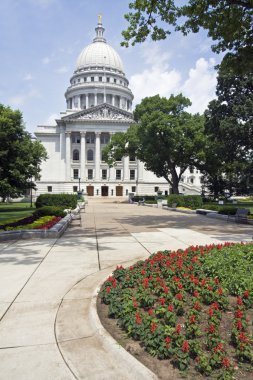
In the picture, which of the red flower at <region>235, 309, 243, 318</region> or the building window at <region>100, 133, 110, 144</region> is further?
the building window at <region>100, 133, 110, 144</region>

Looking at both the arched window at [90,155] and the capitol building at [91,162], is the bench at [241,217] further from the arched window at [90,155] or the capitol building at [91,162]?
the arched window at [90,155]

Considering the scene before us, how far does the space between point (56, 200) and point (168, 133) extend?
877 inches

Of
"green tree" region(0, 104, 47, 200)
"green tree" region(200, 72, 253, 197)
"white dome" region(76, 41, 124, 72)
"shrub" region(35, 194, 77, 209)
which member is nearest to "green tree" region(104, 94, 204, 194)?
"green tree" region(200, 72, 253, 197)

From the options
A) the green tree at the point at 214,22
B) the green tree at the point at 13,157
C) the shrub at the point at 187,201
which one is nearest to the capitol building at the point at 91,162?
the shrub at the point at 187,201

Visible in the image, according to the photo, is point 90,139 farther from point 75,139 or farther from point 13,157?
point 13,157

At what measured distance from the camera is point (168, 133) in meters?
49.3

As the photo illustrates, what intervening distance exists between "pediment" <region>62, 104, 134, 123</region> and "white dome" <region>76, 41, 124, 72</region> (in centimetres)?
2991

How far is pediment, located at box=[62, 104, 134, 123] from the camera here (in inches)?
3546

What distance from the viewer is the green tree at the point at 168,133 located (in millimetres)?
49469

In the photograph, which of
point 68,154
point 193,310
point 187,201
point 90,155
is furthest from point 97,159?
point 193,310

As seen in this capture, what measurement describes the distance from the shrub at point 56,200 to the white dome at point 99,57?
295 feet

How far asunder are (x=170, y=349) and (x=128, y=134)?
187 ft

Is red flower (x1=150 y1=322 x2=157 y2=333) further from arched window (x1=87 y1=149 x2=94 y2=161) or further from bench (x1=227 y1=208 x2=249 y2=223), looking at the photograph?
arched window (x1=87 y1=149 x2=94 y2=161)

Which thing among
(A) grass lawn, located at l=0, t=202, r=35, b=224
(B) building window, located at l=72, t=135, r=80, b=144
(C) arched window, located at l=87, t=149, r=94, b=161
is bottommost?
(A) grass lawn, located at l=0, t=202, r=35, b=224
